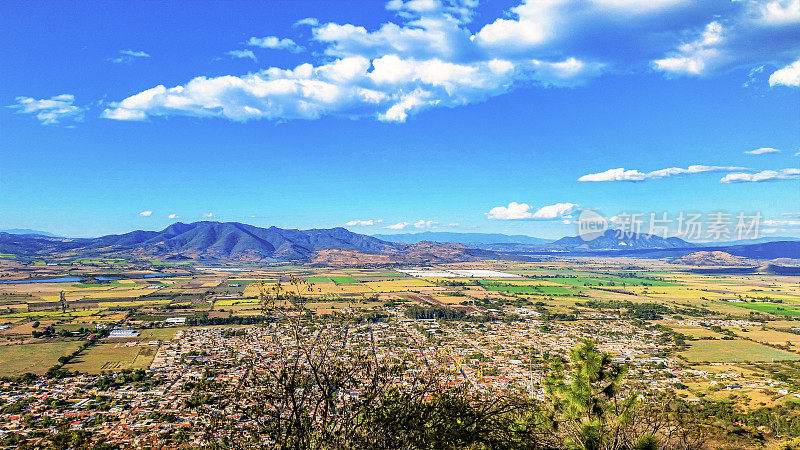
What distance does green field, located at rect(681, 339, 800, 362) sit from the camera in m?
40.9

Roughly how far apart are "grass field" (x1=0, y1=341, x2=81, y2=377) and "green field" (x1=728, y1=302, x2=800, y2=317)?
9713 centimetres

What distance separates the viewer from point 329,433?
7031 millimetres

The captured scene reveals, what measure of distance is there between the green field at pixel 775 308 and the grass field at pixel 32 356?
97.1m

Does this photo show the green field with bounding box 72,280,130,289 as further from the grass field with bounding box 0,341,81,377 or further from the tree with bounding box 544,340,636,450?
the tree with bounding box 544,340,636,450

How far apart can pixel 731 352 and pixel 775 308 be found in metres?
42.8

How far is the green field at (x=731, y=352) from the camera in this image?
134ft

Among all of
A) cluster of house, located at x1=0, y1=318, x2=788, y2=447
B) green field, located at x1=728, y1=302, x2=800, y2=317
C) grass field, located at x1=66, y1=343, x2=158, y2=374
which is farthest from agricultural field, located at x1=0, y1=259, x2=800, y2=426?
cluster of house, located at x1=0, y1=318, x2=788, y2=447

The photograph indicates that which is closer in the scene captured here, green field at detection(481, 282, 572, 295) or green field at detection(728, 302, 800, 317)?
green field at detection(728, 302, 800, 317)

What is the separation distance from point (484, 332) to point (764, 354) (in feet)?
92.2

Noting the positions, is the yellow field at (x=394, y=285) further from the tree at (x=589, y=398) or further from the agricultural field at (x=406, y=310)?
the tree at (x=589, y=398)

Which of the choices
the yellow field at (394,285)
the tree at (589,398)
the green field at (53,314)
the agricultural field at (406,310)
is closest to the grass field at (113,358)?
the agricultural field at (406,310)

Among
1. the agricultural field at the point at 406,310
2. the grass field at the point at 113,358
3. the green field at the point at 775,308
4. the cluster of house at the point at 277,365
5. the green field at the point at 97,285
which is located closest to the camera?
the cluster of house at the point at 277,365

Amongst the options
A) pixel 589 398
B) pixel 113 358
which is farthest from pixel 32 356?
pixel 589 398

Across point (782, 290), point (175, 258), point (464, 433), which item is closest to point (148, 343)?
point (464, 433)
